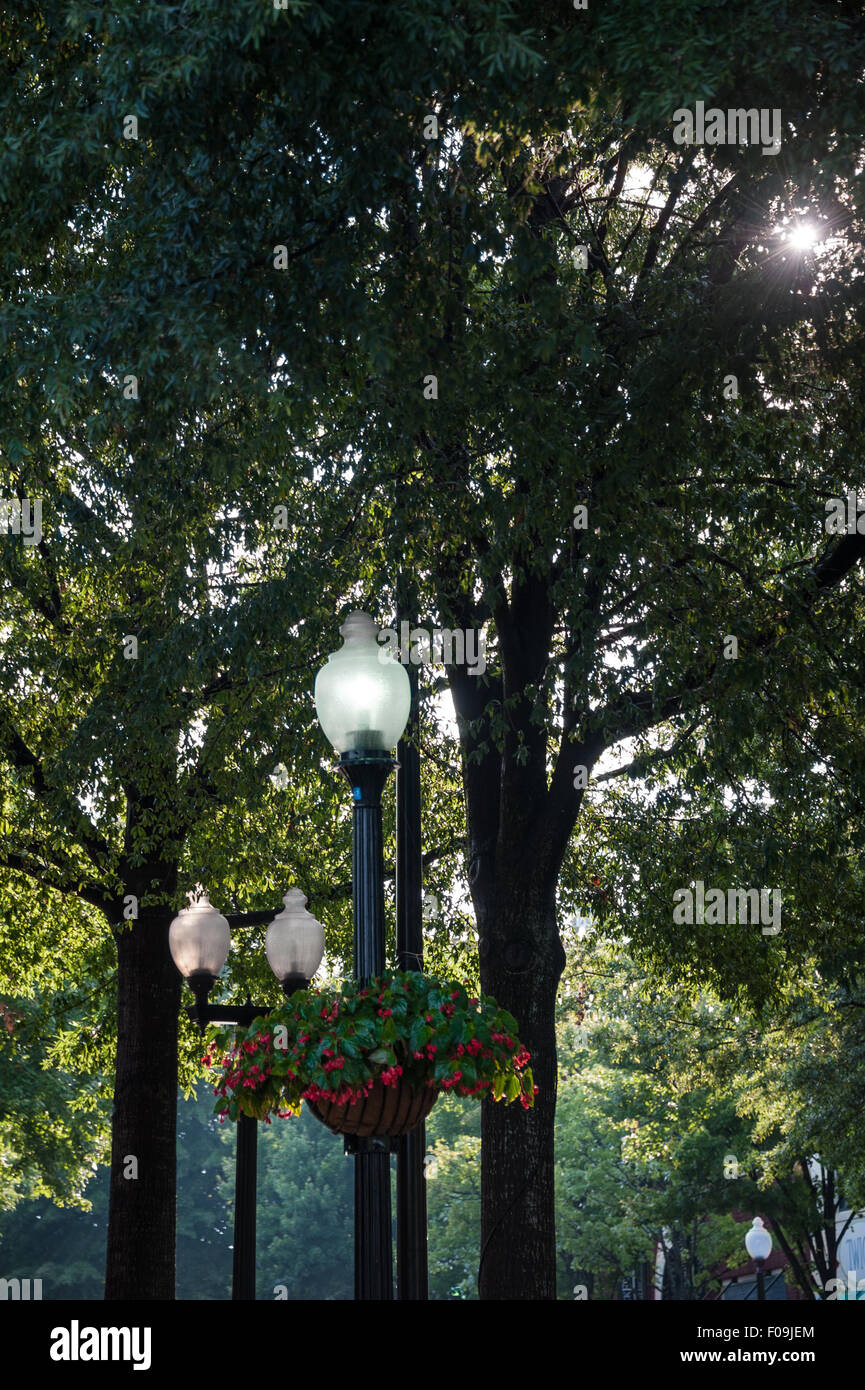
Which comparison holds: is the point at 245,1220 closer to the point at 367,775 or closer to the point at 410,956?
the point at 410,956

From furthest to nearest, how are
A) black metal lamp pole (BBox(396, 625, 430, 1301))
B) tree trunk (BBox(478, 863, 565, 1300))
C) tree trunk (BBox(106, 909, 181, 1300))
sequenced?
tree trunk (BBox(106, 909, 181, 1300)) → tree trunk (BBox(478, 863, 565, 1300)) → black metal lamp pole (BBox(396, 625, 430, 1301))

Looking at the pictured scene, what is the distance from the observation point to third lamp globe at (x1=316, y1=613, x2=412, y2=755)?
6141 mm

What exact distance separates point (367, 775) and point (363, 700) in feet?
1.09

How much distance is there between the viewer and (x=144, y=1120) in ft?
51.4

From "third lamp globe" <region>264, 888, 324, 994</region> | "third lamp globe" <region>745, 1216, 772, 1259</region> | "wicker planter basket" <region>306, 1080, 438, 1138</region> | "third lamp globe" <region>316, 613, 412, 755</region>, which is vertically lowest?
"third lamp globe" <region>745, 1216, 772, 1259</region>

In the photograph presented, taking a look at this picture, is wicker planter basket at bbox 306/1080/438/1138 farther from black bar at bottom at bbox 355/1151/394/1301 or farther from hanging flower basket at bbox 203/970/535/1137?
black bar at bottom at bbox 355/1151/394/1301

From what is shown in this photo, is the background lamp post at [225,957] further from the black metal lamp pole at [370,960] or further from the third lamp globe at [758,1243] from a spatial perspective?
the third lamp globe at [758,1243]

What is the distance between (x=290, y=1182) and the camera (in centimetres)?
6053

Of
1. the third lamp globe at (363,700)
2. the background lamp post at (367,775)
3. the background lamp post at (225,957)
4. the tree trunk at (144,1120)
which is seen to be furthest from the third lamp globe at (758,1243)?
the third lamp globe at (363,700)

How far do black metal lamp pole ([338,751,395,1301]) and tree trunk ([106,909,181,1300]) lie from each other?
33.2ft

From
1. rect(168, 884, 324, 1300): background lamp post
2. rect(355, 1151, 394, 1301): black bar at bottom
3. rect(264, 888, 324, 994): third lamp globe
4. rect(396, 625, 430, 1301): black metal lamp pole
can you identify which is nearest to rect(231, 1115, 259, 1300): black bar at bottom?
rect(168, 884, 324, 1300): background lamp post

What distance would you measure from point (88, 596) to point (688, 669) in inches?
303
